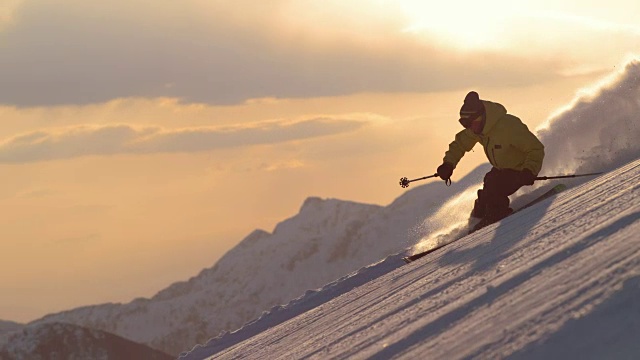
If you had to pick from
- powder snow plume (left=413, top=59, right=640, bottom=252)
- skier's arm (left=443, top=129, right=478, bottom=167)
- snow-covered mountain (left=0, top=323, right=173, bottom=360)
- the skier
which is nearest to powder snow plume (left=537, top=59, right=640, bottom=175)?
powder snow plume (left=413, top=59, right=640, bottom=252)

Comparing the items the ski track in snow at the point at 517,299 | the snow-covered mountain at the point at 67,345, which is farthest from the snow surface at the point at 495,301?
the snow-covered mountain at the point at 67,345

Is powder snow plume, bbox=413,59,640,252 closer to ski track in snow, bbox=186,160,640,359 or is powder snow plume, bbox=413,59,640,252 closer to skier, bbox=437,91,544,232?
skier, bbox=437,91,544,232

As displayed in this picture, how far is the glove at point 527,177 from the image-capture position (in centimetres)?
1359

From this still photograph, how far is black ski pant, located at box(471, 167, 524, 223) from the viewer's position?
14.0 meters

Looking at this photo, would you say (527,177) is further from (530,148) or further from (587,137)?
(587,137)

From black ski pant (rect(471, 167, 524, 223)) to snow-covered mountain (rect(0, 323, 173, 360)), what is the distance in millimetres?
167278

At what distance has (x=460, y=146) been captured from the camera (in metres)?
15.6

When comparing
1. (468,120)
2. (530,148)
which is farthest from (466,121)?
(530,148)

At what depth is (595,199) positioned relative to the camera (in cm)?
854

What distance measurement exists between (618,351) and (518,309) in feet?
4.51

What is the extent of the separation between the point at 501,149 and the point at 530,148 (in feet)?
1.34

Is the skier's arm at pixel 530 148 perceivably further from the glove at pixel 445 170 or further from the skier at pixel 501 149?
the glove at pixel 445 170

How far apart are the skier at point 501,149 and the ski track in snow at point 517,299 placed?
2803 millimetres

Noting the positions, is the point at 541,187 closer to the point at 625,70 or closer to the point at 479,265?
the point at 625,70
